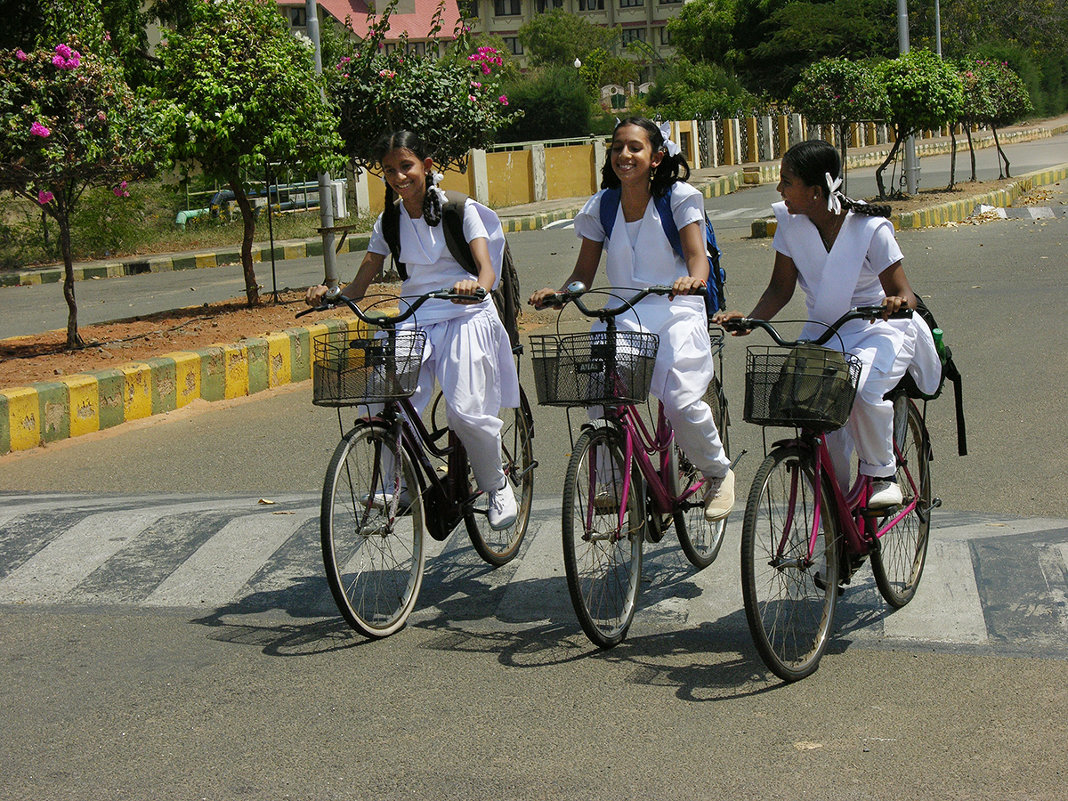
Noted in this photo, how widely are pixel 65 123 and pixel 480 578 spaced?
6.73m

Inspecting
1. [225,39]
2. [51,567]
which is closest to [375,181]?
[225,39]

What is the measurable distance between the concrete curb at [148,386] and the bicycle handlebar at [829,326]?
3935 mm

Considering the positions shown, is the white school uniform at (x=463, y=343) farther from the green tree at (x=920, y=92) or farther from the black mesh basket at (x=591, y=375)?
the green tree at (x=920, y=92)

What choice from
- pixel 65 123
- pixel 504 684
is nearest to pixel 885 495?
pixel 504 684

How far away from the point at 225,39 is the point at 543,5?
3763 inches

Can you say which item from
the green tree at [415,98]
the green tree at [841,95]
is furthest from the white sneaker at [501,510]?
the green tree at [841,95]

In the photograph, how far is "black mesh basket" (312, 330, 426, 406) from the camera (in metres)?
4.59

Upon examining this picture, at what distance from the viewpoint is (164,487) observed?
736 cm

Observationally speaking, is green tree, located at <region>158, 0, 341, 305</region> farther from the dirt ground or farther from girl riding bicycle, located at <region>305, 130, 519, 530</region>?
girl riding bicycle, located at <region>305, 130, 519, 530</region>

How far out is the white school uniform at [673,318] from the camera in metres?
4.66

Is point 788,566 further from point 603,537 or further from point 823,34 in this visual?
point 823,34

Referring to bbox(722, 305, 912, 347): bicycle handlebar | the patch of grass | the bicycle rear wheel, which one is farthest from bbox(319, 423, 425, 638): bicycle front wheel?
the patch of grass

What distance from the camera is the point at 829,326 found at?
4344mm

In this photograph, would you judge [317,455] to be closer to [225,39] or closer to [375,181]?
[225,39]
